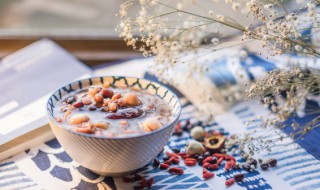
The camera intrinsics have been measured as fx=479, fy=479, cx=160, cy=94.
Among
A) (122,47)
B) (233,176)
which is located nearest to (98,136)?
(233,176)

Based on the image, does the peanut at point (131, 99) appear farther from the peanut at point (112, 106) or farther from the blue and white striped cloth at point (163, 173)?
the blue and white striped cloth at point (163, 173)

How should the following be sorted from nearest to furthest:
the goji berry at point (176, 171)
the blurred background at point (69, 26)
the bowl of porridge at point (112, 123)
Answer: the bowl of porridge at point (112, 123) < the goji berry at point (176, 171) < the blurred background at point (69, 26)

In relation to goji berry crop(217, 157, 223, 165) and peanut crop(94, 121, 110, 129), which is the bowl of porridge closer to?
peanut crop(94, 121, 110, 129)

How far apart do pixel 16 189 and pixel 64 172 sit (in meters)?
0.09

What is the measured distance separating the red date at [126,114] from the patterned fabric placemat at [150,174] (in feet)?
0.38

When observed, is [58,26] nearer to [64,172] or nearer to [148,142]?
A: [64,172]

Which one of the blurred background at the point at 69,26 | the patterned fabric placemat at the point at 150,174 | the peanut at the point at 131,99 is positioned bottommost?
the patterned fabric placemat at the point at 150,174

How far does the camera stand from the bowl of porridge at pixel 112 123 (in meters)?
0.77

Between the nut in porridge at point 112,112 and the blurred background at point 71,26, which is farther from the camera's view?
the blurred background at point 71,26

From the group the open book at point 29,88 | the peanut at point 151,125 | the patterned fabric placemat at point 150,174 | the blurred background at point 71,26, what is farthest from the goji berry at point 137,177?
the blurred background at point 71,26

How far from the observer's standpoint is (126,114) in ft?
2.71

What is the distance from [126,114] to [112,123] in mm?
32

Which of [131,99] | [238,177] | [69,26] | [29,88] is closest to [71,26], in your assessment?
[69,26]

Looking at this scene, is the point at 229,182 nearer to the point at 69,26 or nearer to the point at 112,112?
the point at 112,112
